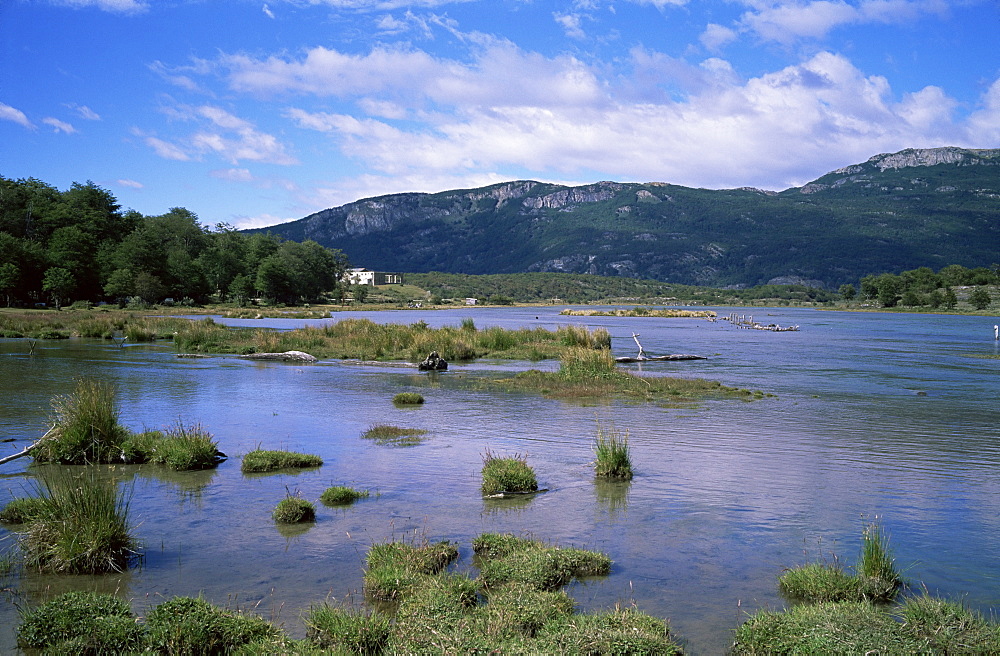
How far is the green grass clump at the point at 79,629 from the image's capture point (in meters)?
6.16

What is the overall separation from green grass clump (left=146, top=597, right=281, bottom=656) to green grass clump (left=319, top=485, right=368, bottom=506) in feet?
14.4

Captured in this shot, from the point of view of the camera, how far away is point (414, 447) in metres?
15.5

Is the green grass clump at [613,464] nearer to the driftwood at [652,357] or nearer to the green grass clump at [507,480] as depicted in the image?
the green grass clump at [507,480]

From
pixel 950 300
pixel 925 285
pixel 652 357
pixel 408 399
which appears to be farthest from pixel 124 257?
pixel 925 285

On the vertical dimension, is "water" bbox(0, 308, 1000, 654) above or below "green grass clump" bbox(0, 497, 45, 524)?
below

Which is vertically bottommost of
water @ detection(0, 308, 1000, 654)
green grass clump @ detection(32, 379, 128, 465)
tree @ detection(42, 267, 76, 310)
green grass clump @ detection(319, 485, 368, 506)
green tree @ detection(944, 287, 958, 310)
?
water @ detection(0, 308, 1000, 654)

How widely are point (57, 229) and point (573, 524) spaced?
3714 inches

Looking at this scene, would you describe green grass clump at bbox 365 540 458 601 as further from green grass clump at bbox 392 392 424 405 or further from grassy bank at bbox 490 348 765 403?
grassy bank at bbox 490 348 765 403

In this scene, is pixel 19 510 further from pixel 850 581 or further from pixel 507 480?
pixel 850 581

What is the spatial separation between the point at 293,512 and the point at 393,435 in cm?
667

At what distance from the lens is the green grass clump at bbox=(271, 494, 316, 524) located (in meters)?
10.1

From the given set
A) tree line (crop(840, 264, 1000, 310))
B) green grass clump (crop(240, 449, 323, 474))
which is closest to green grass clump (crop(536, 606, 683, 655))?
green grass clump (crop(240, 449, 323, 474))

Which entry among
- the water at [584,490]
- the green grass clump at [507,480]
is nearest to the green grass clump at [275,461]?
the water at [584,490]

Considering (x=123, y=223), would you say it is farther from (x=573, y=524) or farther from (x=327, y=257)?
(x=573, y=524)
